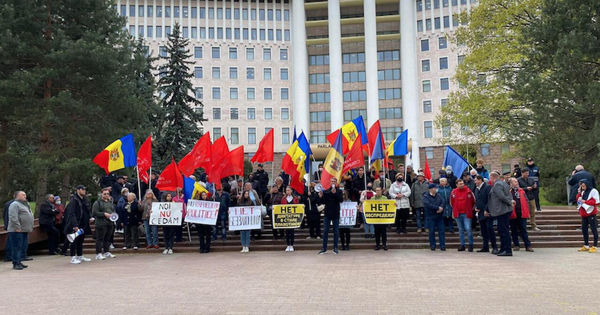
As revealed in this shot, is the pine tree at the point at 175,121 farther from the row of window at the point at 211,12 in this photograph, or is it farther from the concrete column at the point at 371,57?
the concrete column at the point at 371,57

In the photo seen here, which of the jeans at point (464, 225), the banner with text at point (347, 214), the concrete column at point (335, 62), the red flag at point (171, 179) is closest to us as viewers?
the jeans at point (464, 225)

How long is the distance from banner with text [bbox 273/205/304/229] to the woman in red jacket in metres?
7.59

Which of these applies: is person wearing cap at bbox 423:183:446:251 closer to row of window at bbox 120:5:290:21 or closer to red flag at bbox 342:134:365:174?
red flag at bbox 342:134:365:174

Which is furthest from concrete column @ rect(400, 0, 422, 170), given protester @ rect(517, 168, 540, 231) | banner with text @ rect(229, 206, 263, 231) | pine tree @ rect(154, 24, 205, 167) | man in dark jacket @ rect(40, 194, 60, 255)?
man in dark jacket @ rect(40, 194, 60, 255)

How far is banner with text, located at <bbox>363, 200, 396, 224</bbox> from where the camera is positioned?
516 inches

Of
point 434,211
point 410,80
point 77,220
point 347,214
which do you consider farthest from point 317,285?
point 410,80

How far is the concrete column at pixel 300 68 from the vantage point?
210ft

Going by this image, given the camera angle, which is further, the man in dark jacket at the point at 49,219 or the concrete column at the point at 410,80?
the concrete column at the point at 410,80

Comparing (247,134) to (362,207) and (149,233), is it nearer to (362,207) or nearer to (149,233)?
(149,233)

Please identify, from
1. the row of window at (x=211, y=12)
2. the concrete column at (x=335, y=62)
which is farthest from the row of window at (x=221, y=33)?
the concrete column at (x=335, y=62)

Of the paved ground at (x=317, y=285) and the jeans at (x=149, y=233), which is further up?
the jeans at (x=149, y=233)

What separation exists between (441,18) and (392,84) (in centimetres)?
1076

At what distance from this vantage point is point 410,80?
62.6m

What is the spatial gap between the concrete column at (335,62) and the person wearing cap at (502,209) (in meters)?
51.5
